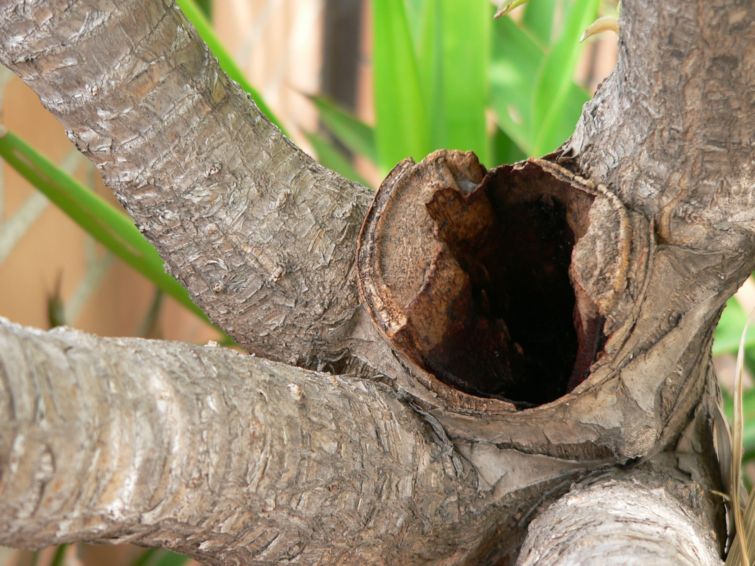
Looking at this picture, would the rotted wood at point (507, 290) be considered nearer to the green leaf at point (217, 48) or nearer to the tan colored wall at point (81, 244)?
the green leaf at point (217, 48)

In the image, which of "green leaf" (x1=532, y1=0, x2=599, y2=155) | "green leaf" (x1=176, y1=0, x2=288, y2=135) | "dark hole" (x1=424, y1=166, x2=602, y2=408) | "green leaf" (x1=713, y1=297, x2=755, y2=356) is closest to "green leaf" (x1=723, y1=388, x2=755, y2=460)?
"green leaf" (x1=713, y1=297, x2=755, y2=356)

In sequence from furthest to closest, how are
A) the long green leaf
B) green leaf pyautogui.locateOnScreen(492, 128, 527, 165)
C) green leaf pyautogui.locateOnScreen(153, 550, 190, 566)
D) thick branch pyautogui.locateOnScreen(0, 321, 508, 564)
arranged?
1. green leaf pyautogui.locateOnScreen(492, 128, 527, 165)
2. green leaf pyautogui.locateOnScreen(153, 550, 190, 566)
3. the long green leaf
4. thick branch pyautogui.locateOnScreen(0, 321, 508, 564)

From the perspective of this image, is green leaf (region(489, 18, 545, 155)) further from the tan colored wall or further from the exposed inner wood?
the exposed inner wood

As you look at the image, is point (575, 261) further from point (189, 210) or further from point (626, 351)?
point (189, 210)

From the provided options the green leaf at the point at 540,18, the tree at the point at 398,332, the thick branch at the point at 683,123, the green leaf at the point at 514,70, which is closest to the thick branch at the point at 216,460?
the tree at the point at 398,332

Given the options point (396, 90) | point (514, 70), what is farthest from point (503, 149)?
point (396, 90)

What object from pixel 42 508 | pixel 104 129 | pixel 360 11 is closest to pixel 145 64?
pixel 104 129
